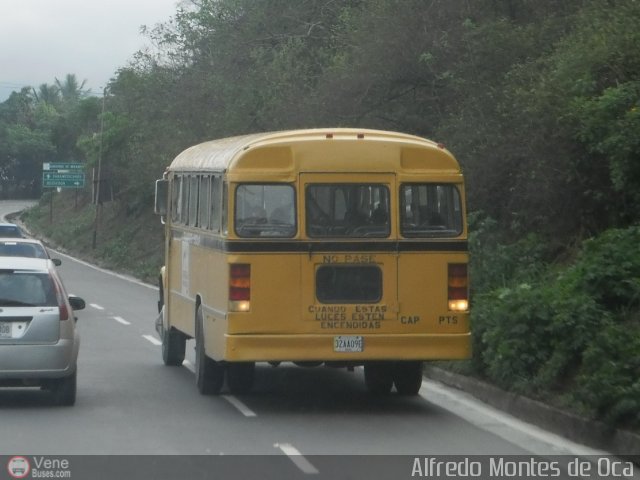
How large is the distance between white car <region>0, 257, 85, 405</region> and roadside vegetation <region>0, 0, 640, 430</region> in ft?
15.1

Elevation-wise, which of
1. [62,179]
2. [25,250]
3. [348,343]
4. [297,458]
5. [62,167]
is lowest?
[297,458]

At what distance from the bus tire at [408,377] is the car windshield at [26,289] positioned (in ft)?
12.8

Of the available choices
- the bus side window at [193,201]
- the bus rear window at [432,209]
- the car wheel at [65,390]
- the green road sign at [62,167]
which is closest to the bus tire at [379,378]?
the bus rear window at [432,209]

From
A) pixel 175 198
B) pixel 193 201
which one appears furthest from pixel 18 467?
pixel 175 198

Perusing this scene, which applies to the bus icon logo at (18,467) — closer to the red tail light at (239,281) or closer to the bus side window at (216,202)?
the red tail light at (239,281)

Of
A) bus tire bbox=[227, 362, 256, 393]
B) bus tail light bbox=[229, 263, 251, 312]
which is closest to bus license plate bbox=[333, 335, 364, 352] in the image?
bus tail light bbox=[229, 263, 251, 312]

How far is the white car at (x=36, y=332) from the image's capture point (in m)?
13.2

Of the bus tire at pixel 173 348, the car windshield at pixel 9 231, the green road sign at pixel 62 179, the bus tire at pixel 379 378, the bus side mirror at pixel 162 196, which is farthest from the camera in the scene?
the green road sign at pixel 62 179

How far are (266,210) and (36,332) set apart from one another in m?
2.62

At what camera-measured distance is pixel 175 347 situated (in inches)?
718

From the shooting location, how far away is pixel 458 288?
1341 cm

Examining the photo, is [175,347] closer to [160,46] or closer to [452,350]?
[452,350]

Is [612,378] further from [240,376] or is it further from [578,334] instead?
[240,376]

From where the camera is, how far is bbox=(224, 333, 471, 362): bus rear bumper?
12922 millimetres
